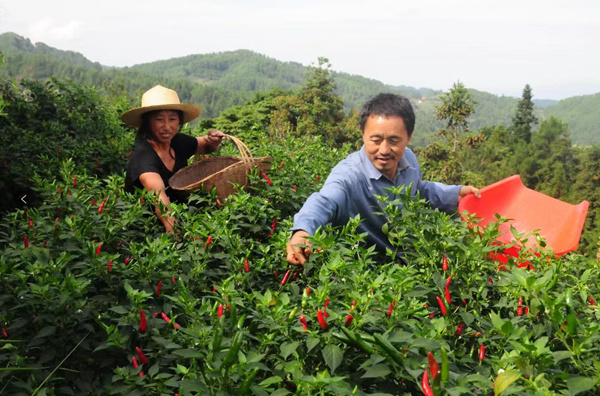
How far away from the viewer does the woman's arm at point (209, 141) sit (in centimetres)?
439

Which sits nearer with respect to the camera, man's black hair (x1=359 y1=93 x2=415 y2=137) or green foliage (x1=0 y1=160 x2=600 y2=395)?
green foliage (x1=0 y1=160 x2=600 y2=395)

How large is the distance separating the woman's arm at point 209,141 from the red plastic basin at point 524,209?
6.70 ft

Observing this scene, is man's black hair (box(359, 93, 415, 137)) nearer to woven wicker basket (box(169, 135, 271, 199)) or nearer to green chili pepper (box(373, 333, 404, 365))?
woven wicker basket (box(169, 135, 271, 199))

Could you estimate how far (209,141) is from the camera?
4.44 m

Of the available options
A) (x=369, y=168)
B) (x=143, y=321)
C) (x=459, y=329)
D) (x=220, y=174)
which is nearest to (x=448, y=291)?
(x=459, y=329)

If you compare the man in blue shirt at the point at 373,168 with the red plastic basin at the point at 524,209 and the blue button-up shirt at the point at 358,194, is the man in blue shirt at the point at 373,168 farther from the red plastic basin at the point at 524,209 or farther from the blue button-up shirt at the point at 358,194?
the red plastic basin at the point at 524,209

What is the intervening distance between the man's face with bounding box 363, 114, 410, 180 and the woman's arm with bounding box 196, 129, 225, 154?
5.31 feet

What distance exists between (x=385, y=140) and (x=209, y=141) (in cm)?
185

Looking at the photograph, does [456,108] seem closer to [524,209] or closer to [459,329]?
[524,209]

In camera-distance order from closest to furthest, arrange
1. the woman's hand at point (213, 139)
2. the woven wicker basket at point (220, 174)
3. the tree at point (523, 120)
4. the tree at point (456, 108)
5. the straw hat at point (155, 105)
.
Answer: the woven wicker basket at point (220, 174), the straw hat at point (155, 105), the woman's hand at point (213, 139), the tree at point (456, 108), the tree at point (523, 120)

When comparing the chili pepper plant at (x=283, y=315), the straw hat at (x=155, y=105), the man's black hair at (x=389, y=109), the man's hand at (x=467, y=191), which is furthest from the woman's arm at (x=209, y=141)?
the man's hand at (x=467, y=191)

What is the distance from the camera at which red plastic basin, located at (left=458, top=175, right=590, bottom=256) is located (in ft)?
11.2

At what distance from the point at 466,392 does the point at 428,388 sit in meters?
0.13

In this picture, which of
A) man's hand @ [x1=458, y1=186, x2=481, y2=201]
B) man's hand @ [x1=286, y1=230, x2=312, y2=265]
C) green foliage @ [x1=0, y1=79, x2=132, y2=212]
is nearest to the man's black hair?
man's hand @ [x1=458, y1=186, x2=481, y2=201]
